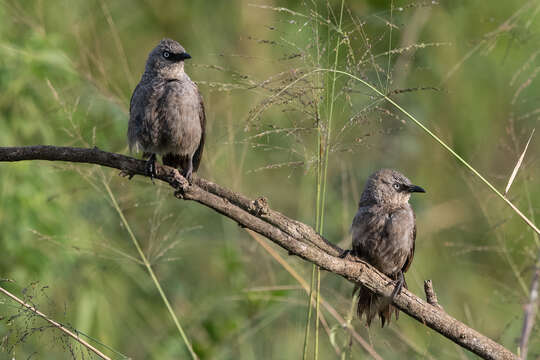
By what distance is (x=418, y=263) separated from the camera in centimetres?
719

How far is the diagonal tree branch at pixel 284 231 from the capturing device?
345 centimetres

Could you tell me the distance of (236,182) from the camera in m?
5.67

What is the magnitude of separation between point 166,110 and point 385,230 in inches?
70.5

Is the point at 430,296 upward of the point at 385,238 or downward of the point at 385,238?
upward

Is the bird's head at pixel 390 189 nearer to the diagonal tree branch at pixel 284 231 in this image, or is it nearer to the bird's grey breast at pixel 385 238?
the bird's grey breast at pixel 385 238

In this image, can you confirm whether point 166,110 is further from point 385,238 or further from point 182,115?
point 385,238

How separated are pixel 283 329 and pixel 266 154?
2182 mm

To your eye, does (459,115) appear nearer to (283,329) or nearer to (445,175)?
(445,175)

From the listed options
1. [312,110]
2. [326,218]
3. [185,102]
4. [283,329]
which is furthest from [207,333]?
[312,110]

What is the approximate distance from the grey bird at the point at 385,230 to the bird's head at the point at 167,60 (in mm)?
1673

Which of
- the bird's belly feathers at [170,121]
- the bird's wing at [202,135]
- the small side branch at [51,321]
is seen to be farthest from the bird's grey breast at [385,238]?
the small side branch at [51,321]

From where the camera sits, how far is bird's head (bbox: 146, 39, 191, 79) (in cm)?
515

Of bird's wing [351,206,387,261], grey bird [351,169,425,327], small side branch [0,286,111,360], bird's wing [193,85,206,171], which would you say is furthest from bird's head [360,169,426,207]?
small side branch [0,286,111,360]

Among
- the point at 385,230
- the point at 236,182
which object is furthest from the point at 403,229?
the point at 236,182
